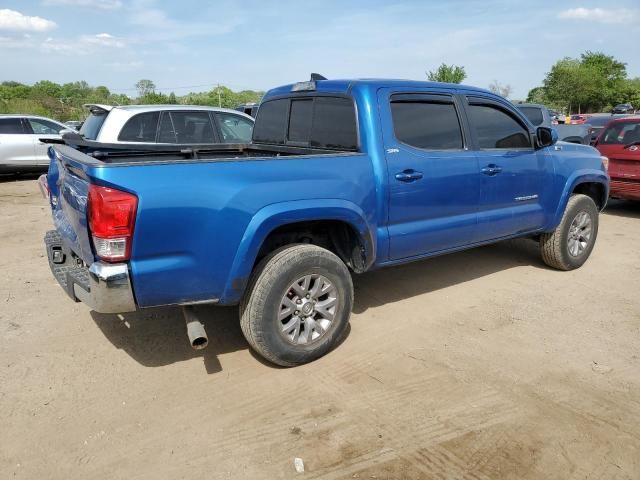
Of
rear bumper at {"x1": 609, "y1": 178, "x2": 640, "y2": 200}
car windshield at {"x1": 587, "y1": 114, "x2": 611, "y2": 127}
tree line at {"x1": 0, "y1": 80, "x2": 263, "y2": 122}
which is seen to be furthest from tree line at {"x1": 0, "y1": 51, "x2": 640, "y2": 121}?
rear bumper at {"x1": 609, "y1": 178, "x2": 640, "y2": 200}

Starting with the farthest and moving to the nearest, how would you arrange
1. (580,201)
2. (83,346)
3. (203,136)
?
(203,136) → (580,201) → (83,346)

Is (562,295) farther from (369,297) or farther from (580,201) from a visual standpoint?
(369,297)

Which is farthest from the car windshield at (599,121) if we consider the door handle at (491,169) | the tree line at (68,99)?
the tree line at (68,99)

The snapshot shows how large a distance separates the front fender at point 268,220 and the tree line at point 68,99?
31490mm

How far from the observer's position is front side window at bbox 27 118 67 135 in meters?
12.2

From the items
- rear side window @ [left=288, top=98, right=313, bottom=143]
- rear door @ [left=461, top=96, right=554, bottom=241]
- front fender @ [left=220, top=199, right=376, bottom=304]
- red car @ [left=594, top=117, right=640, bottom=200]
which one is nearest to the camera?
front fender @ [left=220, top=199, right=376, bottom=304]

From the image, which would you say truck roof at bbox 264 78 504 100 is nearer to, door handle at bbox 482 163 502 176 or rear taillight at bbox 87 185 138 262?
door handle at bbox 482 163 502 176

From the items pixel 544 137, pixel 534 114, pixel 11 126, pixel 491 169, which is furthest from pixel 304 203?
pixel 11 126

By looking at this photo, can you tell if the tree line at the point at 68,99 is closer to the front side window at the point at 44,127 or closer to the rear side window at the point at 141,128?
the front side window at the point at 44,127

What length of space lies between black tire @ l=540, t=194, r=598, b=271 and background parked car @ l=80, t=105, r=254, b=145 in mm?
4403

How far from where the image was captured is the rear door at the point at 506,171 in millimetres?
4371

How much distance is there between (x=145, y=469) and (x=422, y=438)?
4.67ft

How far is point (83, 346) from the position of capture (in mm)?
3709

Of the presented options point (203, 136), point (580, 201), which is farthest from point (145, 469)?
point (203, 136)
